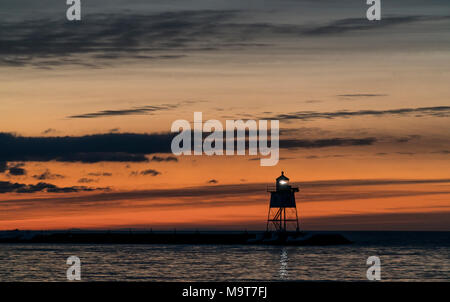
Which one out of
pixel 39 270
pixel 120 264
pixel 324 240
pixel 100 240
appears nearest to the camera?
pixel 39 270

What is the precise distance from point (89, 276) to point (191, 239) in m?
86.0

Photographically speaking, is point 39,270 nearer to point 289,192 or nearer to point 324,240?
point 289,192

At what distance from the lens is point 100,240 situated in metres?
154

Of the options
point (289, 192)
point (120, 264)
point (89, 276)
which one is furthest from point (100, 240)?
point (89, 276)

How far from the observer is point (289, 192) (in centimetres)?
10775

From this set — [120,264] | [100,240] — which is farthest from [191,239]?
[120,264]
